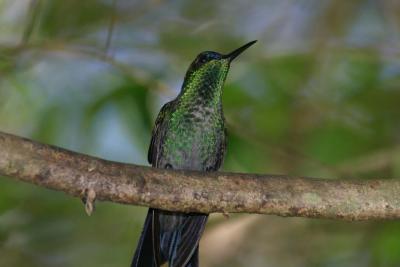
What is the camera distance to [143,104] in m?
5.20

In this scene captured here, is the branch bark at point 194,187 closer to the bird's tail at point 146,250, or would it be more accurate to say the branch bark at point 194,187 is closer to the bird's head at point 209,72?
the bird's tail at point 146,250

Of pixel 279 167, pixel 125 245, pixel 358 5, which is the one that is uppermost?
pixel 358 5

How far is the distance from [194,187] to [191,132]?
52.3 inches

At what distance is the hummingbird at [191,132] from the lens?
14.7ft

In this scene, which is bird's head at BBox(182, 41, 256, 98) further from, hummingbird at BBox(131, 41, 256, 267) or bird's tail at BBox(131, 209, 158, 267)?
bird's tail at BBox(131, 209, 158, 267)

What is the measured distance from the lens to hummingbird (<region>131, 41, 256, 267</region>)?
177 inches

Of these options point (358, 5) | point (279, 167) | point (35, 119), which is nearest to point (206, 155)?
point (279, 167)

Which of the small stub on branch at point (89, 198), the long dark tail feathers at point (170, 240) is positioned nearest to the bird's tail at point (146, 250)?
the long dark tail feathers at point (170, 240)

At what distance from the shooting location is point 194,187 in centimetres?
331

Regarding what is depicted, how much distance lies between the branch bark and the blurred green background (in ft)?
5.76

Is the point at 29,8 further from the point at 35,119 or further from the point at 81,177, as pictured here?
the point at 81,177

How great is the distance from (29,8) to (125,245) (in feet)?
6.81

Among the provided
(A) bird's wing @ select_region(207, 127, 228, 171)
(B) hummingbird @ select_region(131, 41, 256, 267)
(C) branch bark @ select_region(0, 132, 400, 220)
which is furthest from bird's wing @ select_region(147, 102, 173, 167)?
(C) branch bark @ select_region(0, 132, 400, 220)

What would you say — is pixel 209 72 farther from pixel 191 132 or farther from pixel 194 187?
pixel 194 187
